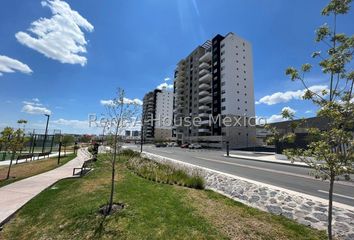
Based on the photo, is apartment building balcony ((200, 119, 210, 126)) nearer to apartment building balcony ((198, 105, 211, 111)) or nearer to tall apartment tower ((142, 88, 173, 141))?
apartment building balcony ((198, 105, 211, 111))

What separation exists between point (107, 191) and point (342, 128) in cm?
789

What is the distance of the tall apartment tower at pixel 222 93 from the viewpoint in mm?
57219

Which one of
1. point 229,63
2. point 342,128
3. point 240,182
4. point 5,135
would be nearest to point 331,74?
point 342,128

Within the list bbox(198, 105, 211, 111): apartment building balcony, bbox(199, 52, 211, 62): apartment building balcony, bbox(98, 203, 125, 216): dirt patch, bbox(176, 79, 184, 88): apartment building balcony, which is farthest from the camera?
bbox(176, 79, 184, 88): apartment building balcony

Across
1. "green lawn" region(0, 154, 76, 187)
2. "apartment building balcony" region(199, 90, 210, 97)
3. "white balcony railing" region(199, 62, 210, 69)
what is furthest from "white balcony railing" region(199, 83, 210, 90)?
"green lawn" region(0, 154, 76, 187)

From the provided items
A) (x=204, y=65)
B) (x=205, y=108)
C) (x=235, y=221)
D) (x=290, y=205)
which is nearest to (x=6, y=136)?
(x=235, y=221)

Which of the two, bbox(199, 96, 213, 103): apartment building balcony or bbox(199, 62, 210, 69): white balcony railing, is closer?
bbox(199, 96, 213, 103): apartment building balcony

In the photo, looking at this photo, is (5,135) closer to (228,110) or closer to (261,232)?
(261,232)

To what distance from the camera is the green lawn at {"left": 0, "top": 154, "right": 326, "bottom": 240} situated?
4438 millimetres

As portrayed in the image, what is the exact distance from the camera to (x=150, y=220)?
5.04 m

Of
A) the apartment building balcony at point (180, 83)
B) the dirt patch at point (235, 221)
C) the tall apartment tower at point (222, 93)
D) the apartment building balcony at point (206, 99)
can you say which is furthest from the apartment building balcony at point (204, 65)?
the dirt patch at point (235, 221)

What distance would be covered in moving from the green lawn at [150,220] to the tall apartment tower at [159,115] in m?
111

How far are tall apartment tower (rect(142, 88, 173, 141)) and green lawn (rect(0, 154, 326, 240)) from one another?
111 m

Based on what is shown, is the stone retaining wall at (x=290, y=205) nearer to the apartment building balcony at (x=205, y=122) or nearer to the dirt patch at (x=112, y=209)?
the dirt patch at (x=112, y=209)
